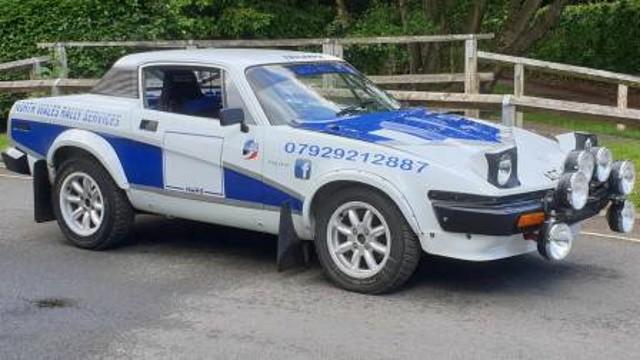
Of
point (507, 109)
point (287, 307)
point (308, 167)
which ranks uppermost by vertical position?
point (507, 109)

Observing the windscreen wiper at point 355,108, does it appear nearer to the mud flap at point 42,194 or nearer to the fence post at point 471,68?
the mud flap at point 42,194

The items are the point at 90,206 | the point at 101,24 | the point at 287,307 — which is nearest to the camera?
the point at 287,307

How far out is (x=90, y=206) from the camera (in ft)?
26.1

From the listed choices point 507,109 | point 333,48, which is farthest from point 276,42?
point 507,109

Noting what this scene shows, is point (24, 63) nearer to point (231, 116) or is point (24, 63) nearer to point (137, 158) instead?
point (137, 158)

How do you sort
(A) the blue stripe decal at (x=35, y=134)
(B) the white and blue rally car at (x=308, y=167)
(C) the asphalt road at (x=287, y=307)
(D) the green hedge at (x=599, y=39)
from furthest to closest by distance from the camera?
(D) the green hedge at (x=599, y=39), (A) the blue stripe decal at (x=35, y=134), (B) the white and blue rally car at (x=308, y=167), (C) the asphalt road at (x=287, y=307)

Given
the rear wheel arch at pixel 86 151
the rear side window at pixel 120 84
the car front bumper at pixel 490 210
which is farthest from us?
the rear side window at pixel 120 84

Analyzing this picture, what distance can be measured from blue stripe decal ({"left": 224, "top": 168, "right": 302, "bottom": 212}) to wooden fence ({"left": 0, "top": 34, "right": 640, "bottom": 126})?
4792 mm

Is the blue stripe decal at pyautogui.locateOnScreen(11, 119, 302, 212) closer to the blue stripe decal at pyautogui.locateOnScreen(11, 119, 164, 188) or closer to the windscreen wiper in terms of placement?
the blue stripe decal at pyautogui.locateOnScreen(11, 119, 164, 188)

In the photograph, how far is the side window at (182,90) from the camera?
7449 millimetres

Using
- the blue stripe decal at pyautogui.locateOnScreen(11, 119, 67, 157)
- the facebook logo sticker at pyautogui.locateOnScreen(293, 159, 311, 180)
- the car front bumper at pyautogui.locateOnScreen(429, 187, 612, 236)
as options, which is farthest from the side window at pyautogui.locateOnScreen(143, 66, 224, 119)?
the car front bumper at pyautogui.locateOnScreen(429, 187, 612, 236)

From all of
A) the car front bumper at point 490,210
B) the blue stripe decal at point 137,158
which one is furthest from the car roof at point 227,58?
the car front bumper at point 490,210

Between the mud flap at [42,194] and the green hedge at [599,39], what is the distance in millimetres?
19824

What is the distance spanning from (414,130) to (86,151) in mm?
2736
